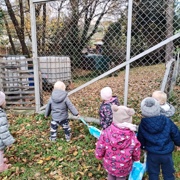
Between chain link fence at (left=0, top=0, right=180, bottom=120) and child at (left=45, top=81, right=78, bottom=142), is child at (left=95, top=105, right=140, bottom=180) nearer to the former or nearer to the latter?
child at (left=45, top=81, right=78, bottom=142)

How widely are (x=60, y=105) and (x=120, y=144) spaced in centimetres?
171

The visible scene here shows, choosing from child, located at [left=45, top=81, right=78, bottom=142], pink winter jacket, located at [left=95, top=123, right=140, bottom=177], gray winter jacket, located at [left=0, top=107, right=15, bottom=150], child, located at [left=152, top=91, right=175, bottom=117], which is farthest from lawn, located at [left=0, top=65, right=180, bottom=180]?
child, located at [left=152, top=91, right=175, bottom=117]

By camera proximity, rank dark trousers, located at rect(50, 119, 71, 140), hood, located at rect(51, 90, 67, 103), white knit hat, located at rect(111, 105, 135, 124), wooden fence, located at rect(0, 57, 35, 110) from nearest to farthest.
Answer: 1. white knit hat, located at rect(111, 105, 135, 124)
2. hood, located at rect(51, 90, 67, 103)
3. dark trousers, located at rect(50, 119, 71, 140)
4. wooden fence, located at rect(0, 57, 35, 110)

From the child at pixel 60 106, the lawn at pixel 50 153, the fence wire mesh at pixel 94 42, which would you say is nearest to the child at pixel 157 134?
the lawn at pixel 50 153

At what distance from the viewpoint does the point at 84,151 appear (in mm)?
3672

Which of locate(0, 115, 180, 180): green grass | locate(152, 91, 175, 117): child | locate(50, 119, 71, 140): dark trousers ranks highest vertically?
locate(152, 91, 175, 117): child

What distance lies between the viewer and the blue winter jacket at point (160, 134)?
246 cm

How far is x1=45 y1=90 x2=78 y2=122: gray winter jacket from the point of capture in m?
3.84

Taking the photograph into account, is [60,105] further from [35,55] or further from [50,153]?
[35,55]

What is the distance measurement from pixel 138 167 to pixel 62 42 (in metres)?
4.62

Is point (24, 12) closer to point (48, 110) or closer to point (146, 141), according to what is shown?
point (48, 110)

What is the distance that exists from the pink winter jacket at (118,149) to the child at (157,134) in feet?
0.52

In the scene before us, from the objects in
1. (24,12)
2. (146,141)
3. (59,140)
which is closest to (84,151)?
(59,140)

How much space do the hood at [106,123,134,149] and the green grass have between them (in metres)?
0.84
